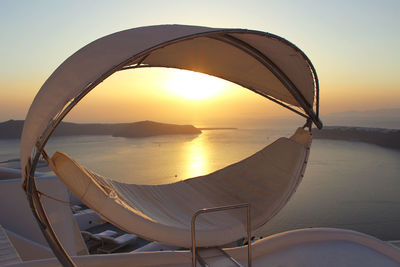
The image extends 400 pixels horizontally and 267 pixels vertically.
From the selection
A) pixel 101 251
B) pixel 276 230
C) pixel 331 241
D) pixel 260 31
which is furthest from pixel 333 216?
pixel 260 31

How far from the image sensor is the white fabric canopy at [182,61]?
2.04m

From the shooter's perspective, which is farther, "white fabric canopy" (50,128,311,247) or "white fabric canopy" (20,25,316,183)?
"white fabric canopy" (50,128,311,247)

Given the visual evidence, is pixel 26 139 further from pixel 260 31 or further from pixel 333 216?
pixel 333 216

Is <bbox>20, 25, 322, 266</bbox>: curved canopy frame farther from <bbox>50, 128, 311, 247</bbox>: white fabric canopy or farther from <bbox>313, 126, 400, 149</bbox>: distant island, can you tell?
<bbox>313, 126, 400, 149</bbox>: distant island

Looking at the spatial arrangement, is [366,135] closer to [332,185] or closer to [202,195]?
[332,185]

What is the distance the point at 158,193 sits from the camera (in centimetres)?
328

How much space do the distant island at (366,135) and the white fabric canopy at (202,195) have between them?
59019mm

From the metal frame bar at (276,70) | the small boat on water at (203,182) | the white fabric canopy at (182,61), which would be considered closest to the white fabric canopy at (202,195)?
the small boat on water at (203,182)

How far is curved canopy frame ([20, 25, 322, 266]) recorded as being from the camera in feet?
6.60

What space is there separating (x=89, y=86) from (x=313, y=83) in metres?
2.37

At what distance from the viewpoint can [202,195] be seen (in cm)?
342

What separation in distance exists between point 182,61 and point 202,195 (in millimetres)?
1519

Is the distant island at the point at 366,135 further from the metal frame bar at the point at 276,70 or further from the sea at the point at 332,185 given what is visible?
the metal frame bar at the point at 276,70

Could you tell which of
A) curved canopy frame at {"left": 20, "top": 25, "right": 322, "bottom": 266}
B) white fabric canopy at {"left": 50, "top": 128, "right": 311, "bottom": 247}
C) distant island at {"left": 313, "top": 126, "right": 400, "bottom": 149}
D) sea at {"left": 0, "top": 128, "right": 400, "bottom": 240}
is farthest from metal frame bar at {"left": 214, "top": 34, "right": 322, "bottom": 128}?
distant island at {"left": 313, "top": 126, "right": 400, "bottom": 149}
